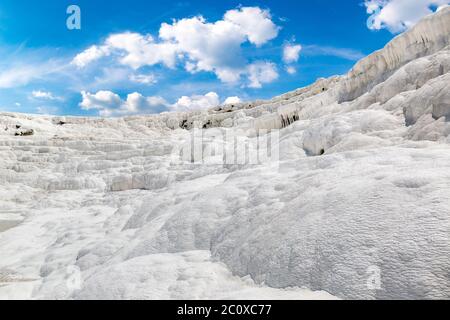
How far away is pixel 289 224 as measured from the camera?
478 cm

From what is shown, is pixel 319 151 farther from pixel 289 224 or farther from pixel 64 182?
pixel 64 182

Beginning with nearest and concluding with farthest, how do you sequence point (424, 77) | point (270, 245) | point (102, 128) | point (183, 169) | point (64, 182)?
point (270, 245) → point (424, 77) → point (183, 169) → point (64, 182) → point (102, 128)

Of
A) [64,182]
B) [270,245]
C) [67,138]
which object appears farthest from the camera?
[67,138]

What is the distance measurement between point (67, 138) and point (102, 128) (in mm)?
14888

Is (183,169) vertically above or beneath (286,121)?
beneath

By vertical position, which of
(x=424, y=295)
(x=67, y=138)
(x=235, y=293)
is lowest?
(x=235, y=293)

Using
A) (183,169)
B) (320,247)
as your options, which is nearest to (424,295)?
(320,247)

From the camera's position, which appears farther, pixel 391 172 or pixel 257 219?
pixel 257 219

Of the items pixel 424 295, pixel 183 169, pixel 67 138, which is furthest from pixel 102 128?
pixel 424 295

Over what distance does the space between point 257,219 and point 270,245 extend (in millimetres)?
884

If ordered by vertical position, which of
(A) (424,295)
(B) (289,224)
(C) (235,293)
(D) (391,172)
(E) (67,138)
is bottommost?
(C) (235,293)

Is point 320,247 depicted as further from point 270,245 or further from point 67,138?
point 67,138

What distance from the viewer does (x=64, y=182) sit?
2092 cm

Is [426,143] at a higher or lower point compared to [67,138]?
lower
